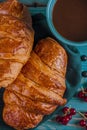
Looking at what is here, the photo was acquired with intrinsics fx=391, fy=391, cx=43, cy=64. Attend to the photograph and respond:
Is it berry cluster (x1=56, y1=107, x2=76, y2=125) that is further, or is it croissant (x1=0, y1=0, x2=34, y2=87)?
berry cluster (x1=56, y1=107, x2=76, y2=125)

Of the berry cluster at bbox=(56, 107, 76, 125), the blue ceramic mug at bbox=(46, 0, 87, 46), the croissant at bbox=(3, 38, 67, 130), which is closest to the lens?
the blue ceramic mug at bbox=(46, 0, 87, 46)

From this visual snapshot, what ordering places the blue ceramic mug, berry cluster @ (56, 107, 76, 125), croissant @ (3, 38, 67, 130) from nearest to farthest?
1. the blue ceramic mug
2. croissant @ (3, 38, 67, 130)
3. berry cluster @ (56, 107, 76, 125)

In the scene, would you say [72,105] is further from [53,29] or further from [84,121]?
[53,29]

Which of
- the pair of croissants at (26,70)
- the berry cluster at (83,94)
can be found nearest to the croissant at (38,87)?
the pair of croissants at (26,70)

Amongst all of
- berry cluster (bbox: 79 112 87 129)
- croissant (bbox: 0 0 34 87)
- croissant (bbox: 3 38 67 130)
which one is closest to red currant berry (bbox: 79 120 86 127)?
berry cluster (bbox: 79 112 87 129)

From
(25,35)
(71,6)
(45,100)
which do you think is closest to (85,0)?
(71,6)

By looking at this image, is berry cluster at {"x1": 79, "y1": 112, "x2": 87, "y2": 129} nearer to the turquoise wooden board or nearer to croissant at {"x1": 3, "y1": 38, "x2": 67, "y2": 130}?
the turquoise wooden board

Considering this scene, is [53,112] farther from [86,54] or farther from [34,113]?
[86,54]
